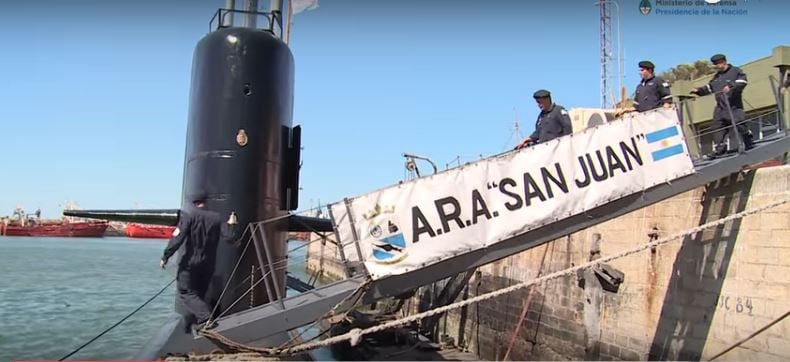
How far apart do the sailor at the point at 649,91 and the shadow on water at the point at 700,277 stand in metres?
1.47

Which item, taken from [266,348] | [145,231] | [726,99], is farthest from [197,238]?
[145,231]

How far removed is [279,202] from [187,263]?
159 cm

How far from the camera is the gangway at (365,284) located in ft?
20.0

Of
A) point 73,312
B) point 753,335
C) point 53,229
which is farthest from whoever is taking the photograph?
point 53,229

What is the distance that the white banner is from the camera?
6395 mm

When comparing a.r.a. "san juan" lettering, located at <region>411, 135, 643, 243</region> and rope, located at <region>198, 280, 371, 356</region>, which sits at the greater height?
a.r.a. "san juan" lettering, located at <region>411, 135, 643, 243</region>

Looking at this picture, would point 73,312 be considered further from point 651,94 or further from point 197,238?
point 651,94

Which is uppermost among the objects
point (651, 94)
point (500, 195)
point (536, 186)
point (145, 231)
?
point (651, 94)

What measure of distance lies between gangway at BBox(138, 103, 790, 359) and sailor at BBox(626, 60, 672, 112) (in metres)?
1.21

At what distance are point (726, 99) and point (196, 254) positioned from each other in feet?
23.9

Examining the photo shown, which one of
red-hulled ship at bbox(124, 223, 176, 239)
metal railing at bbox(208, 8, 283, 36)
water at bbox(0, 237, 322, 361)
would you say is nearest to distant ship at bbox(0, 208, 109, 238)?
red-hulled ship at bbox(124, 223, 176, 239)

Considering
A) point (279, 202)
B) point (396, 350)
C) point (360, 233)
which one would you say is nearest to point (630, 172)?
point (360, 233)

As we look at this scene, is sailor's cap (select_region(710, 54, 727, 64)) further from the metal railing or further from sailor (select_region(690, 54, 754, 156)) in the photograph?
the metal railing

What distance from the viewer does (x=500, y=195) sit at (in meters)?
6.66
